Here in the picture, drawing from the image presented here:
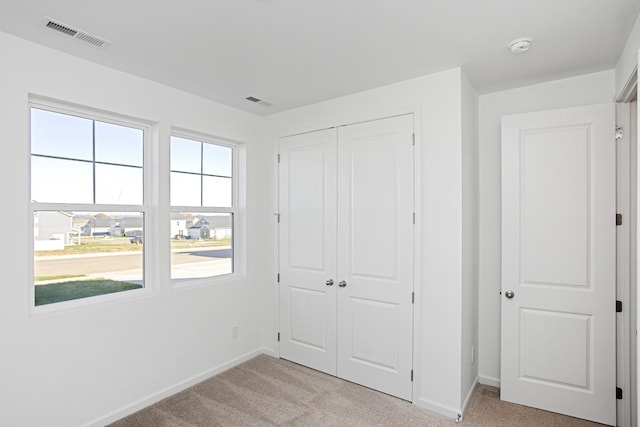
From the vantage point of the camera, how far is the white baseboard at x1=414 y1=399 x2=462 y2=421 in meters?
2.59

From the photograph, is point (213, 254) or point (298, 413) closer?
point (298, 413)

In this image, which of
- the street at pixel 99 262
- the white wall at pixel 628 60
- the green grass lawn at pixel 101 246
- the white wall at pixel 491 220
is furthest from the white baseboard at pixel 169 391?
the white wall at pixel 628 60

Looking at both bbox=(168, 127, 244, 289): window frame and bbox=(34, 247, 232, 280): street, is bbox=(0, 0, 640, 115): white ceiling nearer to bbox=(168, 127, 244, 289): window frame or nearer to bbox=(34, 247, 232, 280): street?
bbox=(168, 127, 244, 289): window frame

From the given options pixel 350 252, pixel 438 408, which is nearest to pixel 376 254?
pixel 350 252

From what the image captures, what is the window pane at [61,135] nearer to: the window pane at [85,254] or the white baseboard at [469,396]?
the window pane at [85,254]

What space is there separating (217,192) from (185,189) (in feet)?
1.23

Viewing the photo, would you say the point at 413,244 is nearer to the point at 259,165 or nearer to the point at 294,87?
the point at 294,87

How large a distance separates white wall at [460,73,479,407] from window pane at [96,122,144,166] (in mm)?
2615

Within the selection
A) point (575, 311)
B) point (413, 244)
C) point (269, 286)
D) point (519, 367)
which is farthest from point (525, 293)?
point (269, 286)

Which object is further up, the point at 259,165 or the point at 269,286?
the point at 259,165

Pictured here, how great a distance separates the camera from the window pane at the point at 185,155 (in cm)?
320

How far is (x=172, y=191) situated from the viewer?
10.3ft

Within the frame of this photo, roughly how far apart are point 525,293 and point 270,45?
2643mm

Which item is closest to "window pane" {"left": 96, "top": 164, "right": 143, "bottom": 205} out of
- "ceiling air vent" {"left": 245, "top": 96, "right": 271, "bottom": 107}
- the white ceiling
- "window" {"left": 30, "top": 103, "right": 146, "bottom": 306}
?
"window" {"left": 30, "top": 103, "right": 146, "bottom": 306}
